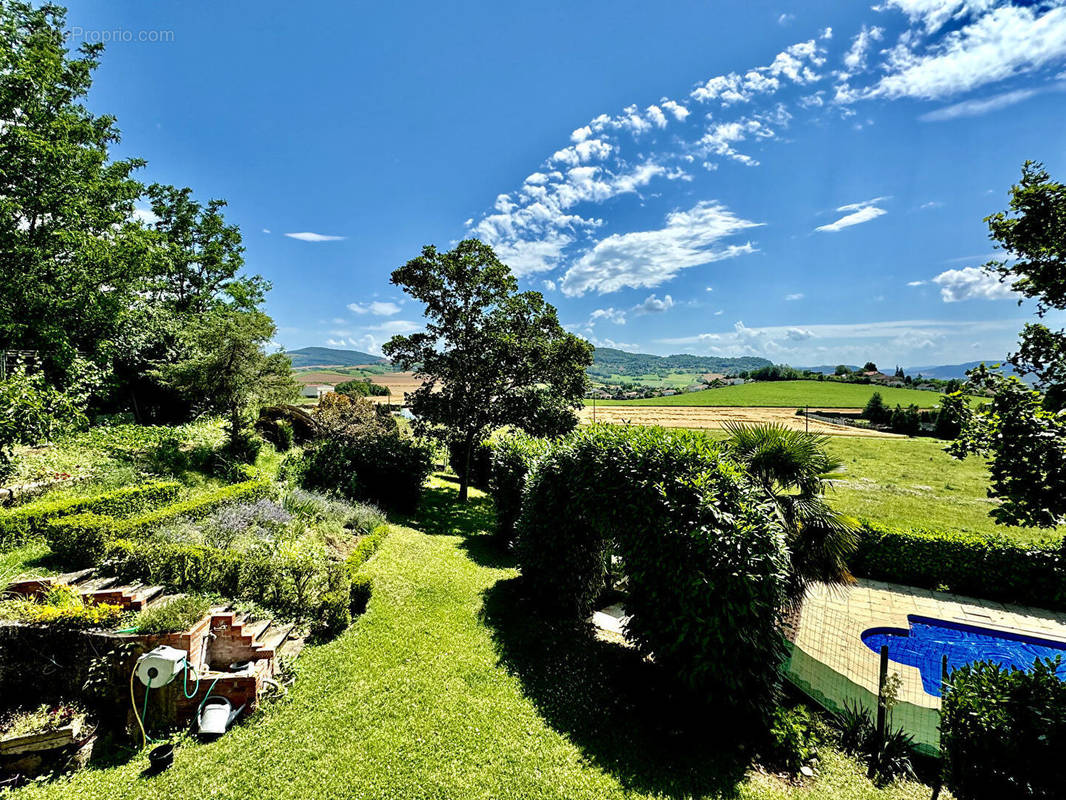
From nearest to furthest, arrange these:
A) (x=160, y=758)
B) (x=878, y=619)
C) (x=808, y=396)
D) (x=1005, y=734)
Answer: (x=1005, y=734) < (x=160, y=758) < (x=878, y=619) < (x=808, y=396)

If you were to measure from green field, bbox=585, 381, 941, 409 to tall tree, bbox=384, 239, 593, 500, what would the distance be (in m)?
48.4

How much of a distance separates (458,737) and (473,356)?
13445 millimetres

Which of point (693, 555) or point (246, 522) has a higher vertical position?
point (693, 555)

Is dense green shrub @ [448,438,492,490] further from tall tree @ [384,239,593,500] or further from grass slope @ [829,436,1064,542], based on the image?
grass slope @ [829,436,1064,542]

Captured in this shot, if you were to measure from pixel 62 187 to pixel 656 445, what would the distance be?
84.7ft

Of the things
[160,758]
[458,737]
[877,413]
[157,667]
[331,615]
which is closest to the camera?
[160,758]

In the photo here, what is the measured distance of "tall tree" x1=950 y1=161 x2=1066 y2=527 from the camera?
15.1 ft

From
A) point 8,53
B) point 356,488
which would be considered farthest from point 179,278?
point 356,488

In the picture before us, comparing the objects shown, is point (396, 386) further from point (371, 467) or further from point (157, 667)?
point (157, 667)

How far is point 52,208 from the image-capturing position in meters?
16.8

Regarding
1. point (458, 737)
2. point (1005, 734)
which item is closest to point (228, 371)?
point (458, 737)

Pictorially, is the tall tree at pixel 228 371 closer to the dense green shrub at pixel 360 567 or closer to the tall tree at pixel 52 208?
the tall tree at pixel 52 208

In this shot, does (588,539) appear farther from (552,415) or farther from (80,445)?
(80,445)

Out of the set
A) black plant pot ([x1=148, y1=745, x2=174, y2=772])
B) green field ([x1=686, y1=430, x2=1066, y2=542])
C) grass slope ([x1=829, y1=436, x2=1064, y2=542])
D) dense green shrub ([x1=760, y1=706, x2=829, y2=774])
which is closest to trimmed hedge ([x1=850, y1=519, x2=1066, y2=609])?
green field ([x1=686, y1=430, x2=1066, y2=542])
